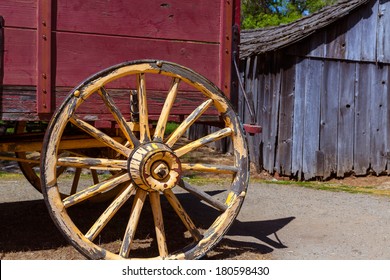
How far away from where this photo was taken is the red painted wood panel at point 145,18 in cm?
395

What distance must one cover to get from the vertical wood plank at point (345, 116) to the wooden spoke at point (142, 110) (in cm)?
725

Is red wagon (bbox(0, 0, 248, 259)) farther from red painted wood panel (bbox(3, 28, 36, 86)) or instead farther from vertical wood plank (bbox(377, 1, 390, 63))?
vertical wood plank (bbox(377, 1, 390, 63))

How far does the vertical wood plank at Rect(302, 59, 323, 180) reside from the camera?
10180 mm

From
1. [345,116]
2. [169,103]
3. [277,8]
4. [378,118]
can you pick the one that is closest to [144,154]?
[169,103]

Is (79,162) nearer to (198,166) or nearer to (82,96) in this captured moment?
(82,96)

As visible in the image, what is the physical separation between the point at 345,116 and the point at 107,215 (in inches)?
302

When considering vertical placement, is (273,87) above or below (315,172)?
above

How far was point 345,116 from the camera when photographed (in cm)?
1048

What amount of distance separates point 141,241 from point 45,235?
34.8 inches

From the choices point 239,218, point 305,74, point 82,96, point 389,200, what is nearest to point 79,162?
point 82,96

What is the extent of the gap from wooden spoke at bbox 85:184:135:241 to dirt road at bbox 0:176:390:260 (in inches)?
29.2

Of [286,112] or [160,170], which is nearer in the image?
[160,170]

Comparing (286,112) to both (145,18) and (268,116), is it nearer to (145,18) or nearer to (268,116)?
(268,116)

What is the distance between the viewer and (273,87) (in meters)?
10.5
